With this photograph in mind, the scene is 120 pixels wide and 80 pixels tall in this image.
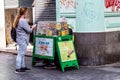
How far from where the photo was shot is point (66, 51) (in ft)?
31.4

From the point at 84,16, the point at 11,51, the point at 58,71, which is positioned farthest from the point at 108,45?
the point at 11,51

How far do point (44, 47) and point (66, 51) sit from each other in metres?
0.75

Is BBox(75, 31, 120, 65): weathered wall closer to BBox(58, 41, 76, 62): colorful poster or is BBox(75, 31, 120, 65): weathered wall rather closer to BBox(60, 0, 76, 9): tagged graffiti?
BBox(58, 41, 76, 62): colorful poster

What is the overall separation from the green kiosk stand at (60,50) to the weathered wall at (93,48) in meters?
0.54

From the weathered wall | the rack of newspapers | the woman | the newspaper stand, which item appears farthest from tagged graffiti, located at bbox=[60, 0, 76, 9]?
the woman

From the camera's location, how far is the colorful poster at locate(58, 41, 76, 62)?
31.2 feet

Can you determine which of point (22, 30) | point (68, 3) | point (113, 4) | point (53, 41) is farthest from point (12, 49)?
point (113, 4)

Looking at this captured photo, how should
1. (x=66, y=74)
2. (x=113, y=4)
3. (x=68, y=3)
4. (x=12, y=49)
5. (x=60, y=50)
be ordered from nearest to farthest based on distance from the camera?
(x=66, y=74), (x=60, y=50), (x=68, y=3), (x=113, y=4), (x=12, y=49)

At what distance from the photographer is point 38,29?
10.2 meters

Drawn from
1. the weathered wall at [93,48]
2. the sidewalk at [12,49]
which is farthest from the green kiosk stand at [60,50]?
the sidewalk at [12,49]

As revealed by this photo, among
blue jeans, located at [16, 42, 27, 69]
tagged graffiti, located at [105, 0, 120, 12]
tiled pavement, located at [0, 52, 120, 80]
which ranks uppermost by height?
tagged graffiti, located at [105, 0, 120, 12]

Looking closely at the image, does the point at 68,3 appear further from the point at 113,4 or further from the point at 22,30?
the point at 22,30

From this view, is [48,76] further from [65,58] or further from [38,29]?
[38,29]

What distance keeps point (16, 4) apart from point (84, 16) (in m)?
5.66
